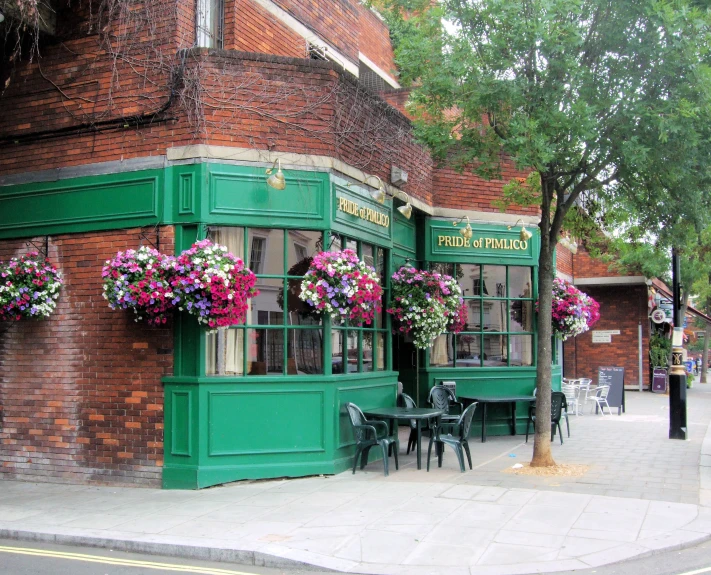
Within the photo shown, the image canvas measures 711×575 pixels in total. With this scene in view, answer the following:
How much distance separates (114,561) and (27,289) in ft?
14.3

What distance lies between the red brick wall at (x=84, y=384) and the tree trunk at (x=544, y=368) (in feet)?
15.9

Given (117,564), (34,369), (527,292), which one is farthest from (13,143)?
(527,292)

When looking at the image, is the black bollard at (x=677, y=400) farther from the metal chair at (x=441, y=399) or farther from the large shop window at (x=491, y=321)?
the metal chair at (x=441, y=399)

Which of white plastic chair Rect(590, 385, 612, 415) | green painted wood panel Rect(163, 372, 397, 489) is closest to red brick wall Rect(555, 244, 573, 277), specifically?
white plastic chair Rect(590, 385, 612, 415)

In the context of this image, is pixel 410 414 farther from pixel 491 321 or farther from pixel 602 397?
pixel 602 397

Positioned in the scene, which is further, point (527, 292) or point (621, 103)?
point (527, 292)

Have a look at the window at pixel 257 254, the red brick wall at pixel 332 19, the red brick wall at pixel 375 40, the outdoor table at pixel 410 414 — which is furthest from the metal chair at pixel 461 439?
the red brick wall at pixel 375 40

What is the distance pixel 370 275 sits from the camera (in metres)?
9.55

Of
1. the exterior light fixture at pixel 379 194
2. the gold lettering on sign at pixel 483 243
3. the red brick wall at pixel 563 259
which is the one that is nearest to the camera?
the exterior light fixture at pixel 379 194

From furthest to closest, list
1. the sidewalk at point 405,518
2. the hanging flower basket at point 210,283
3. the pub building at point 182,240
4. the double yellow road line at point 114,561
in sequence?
the pub building at point 182,240, the hanging flower basket at point 210,283, the sidewalk at point 405,518, the double yellow road line at point 114,561

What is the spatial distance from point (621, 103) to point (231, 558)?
6.99m

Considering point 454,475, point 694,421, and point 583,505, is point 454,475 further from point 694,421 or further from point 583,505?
point 694,421

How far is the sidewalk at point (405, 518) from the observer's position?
20.2ft

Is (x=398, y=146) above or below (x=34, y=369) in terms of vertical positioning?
above
